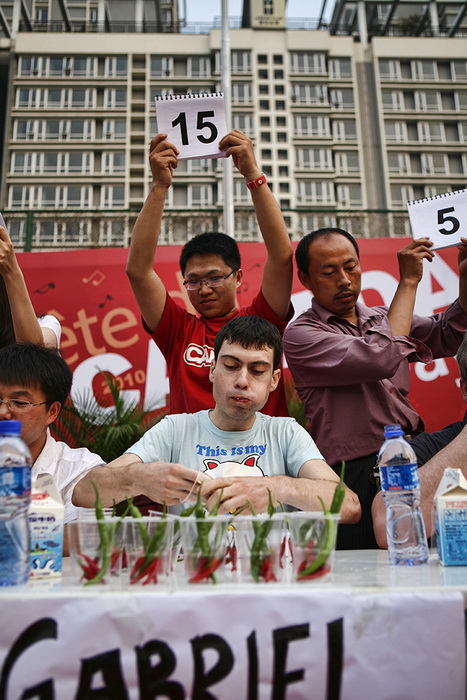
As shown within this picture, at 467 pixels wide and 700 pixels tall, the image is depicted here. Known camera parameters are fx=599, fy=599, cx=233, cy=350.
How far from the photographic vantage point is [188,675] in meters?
0.92

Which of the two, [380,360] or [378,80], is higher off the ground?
[378,80]

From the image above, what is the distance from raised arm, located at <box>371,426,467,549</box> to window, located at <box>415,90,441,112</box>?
41047 millimetres

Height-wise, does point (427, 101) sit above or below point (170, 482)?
above

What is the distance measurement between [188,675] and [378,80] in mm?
41756

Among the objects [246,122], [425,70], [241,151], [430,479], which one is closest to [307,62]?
Result: [246,122]

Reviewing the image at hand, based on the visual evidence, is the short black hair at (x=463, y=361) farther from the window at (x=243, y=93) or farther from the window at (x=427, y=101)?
the window at (x=427, y=101)

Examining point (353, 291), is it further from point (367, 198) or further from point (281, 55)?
point (281, 55)

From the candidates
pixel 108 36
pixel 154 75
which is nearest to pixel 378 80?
pixel 154 75

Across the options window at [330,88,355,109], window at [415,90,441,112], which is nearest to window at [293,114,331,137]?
window at [330,88,355,109]

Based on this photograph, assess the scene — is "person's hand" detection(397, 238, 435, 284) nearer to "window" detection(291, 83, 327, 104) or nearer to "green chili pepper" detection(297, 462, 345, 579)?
"green chili pepper" detection(297, 462, 345, 579)

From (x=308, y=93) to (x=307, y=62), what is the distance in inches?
72.7

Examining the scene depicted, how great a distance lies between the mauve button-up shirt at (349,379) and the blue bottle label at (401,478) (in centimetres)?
85

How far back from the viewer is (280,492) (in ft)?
4.91

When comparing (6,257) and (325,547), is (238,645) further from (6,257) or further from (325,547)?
(6,257)
